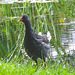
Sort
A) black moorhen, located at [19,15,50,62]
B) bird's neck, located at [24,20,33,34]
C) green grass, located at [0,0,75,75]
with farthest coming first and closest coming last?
green grass, located at [0,0,75,75], bird's neck, located at [24,20,33,34], black moorhen, located at [19,15,50,62]

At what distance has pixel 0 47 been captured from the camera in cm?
604

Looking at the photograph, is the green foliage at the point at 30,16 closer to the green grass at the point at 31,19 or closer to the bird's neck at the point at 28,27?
the green grass at the point at 31,19

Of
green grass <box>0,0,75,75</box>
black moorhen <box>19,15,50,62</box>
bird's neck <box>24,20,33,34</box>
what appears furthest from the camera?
green grass <box>0,0,75,75</box>

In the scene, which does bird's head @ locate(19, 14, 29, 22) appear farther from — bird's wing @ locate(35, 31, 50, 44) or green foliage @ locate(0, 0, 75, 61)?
bird's wing @ locate(35, 31, 50, 44)

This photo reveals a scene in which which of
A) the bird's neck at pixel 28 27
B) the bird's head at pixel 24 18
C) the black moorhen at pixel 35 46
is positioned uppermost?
the bird's head at pixel 24 18

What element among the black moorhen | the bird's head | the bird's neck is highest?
the bird's head

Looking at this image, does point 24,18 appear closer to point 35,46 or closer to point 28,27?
point 28,27

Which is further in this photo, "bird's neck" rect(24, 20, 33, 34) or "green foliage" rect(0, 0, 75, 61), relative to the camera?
"green foliage" rect(0, 0, 75, 61)

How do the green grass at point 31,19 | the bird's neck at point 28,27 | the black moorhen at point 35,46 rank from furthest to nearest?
1. the green grass at point 31,19
2. the bird's neck at point 28,27
3. the black moorhen at point 35,46

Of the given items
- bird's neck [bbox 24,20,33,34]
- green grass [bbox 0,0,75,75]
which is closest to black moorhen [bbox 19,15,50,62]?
bird's neck [bbox 24,20,33,34]

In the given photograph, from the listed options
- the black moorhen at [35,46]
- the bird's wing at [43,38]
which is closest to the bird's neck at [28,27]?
the black moorhen at [35,46]

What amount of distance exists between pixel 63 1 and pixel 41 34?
719mm

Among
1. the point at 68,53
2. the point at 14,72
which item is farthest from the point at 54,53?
the point at 14,72

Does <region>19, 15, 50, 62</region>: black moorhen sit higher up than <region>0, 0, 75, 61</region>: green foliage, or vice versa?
<region>0, 0, 75, 61</region>: green foliage
